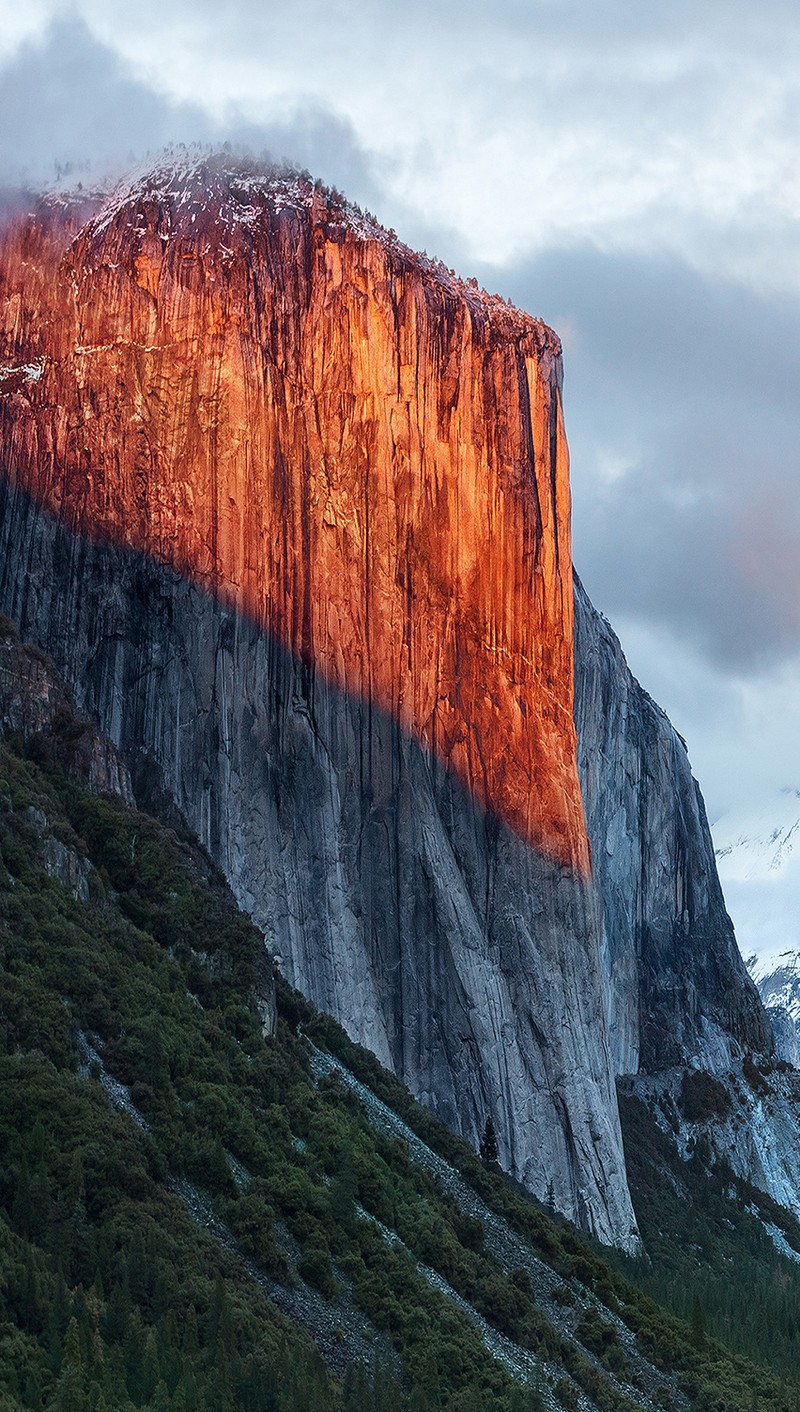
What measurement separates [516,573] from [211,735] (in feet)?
69.8

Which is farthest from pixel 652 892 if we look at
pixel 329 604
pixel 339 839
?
pixel 329 604

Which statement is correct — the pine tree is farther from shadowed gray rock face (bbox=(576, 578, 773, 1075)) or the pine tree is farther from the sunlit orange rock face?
shadowed gray rock face (bbox=(576, 578, 773, 1075))

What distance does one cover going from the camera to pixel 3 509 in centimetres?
11600

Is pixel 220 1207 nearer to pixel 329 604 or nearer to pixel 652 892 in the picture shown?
pixel 329 604

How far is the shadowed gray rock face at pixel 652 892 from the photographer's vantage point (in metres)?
166

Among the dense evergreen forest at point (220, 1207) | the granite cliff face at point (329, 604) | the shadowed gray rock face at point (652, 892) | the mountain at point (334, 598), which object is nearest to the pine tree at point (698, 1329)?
the dense evergreen forest at point (220, 1207)

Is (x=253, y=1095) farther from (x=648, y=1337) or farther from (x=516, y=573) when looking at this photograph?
(x=516, y=573)

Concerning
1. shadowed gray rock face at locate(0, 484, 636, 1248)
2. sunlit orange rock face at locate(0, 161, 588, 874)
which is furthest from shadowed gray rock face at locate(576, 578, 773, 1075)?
shadowed gray rock face at locate(0, 484, 636, 1248)

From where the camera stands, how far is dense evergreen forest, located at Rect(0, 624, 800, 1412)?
209 ft

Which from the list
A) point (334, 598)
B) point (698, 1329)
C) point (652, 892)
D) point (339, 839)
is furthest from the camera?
point (652, 892)

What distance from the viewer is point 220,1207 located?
72938 mm

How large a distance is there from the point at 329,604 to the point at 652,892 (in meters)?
67.5

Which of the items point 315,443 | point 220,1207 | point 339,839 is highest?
point 315,443

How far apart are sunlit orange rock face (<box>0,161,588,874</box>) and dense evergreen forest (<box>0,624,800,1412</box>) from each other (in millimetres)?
20163
